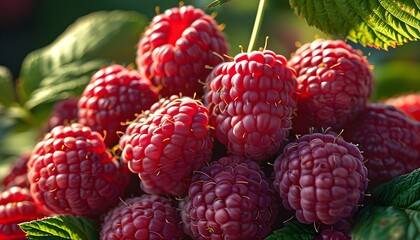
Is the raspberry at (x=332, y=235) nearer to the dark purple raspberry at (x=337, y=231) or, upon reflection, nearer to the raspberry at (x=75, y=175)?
the dark purple raspberry at (x=337, y=231)

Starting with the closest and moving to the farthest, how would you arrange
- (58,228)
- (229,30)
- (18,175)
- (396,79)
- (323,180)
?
(323,180) → (58,228) → (18,175) → (396,79) → (229,30)

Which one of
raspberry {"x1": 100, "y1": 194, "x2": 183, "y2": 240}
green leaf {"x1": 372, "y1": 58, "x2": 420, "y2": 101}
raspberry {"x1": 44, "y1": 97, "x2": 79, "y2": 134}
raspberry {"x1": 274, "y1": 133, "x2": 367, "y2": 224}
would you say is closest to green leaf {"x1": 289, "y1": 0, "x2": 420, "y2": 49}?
raspberry {"x1": 274, "y1": 133, "x2": 367, "y2": 224}

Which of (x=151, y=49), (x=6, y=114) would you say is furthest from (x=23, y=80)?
(x=151, y=49)

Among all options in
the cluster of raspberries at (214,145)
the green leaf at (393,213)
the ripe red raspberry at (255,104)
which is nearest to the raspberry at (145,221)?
the cluster of raspberries at (214,145)

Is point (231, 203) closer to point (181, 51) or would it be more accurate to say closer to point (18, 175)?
point (181, 51)

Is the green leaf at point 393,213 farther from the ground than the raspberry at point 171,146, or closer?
closer

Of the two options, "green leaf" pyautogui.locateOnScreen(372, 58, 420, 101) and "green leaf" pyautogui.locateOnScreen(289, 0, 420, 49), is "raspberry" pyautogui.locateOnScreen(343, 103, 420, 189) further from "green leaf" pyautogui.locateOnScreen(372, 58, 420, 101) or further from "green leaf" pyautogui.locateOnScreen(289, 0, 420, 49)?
"green leaf" pyautogui.locateOnScreen(372, 58, 420, 101)

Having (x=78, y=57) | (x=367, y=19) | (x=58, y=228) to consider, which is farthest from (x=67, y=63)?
(x=367, y=19)
